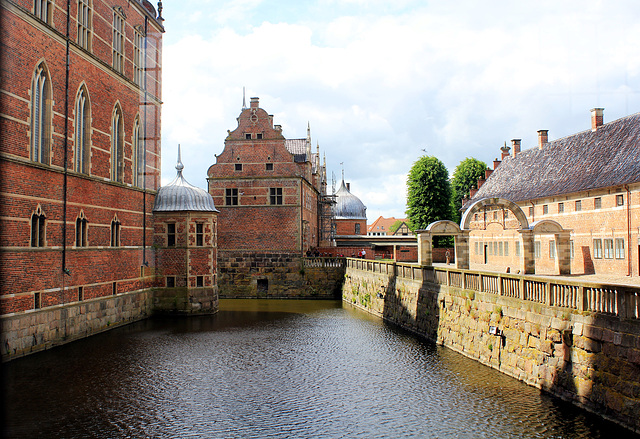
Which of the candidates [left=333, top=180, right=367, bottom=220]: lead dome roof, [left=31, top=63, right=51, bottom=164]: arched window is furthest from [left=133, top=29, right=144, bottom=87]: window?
[left=333, top=180, right=367, bottom=220]: lead dome roof

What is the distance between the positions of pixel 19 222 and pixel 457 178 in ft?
170

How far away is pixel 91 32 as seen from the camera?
22.5m

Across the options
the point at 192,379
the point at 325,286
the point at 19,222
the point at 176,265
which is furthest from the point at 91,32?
the point at 325,286

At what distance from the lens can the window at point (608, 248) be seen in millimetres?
30703

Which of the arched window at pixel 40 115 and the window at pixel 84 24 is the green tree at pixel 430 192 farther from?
the arched window at pixel 40 115

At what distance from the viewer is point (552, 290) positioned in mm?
13797

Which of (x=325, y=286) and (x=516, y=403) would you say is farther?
(x=325, y=286)

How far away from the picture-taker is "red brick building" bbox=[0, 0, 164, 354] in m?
17.4

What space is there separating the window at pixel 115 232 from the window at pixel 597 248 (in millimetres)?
26000

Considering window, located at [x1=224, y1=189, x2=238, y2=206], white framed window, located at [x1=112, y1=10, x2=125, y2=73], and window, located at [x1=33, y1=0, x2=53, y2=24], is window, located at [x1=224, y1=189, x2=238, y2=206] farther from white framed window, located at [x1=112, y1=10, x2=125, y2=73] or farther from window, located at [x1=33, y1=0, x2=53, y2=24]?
window, located at [x1=33, y1=0, x2=53, y2=24]

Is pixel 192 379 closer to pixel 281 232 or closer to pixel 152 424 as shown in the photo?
pixel 152 424

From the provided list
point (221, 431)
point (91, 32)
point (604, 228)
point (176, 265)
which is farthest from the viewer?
point (604, 228)

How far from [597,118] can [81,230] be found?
33.0 meters

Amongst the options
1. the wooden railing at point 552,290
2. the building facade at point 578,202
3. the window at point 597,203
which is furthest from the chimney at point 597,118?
the wooden railing at point 552,290
